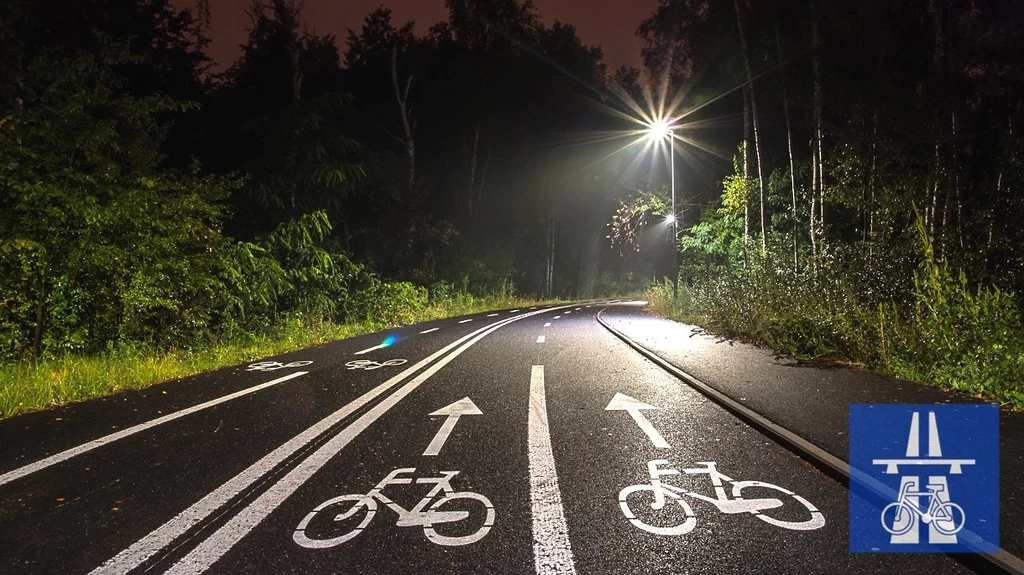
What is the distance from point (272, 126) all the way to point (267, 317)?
27.5 feet

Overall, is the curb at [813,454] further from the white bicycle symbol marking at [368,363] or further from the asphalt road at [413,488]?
the white bicycle symbol marking at [368,363]


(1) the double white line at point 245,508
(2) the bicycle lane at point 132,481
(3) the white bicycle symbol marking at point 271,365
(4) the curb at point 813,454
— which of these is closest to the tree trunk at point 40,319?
(3) the white bicycle symbol marking at point 271,365

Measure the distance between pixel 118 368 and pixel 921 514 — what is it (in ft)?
34.0

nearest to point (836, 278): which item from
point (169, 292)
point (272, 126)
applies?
point (169, 292)

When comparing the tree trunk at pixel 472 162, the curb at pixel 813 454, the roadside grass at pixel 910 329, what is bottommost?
the curb at pixel 813 454

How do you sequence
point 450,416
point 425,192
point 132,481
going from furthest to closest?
point 425,192
point 450,416
point 132,481

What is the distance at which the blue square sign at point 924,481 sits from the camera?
3.30m

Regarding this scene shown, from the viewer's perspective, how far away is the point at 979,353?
7.07 m

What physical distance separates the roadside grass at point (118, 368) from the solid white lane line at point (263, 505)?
4364 mm

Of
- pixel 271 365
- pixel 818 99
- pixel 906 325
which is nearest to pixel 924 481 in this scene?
pixel 906 325

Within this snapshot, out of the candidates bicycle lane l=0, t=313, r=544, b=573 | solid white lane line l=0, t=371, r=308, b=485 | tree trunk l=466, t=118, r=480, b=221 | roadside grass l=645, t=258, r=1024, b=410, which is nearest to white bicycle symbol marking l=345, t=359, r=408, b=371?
solid white lane line l=0, t=371, r=308, b=485

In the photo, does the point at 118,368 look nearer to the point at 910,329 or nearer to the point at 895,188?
the point at 910,329

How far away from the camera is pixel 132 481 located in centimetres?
423

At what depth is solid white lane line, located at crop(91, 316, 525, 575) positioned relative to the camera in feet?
9.87
